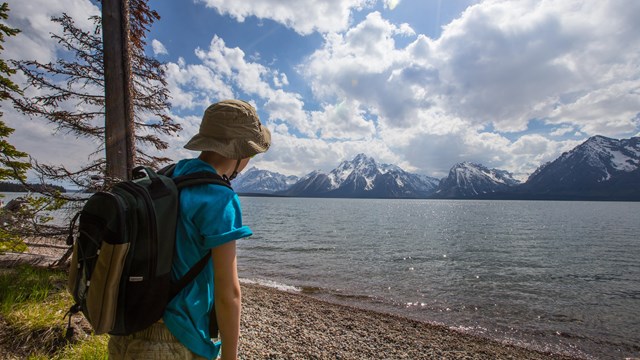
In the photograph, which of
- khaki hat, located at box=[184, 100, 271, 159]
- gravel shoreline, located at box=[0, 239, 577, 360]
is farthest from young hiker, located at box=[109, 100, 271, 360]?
gravel shoreline, located at box=[0, 239, 577, 360]

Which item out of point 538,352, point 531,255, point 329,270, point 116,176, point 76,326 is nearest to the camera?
point 76,326

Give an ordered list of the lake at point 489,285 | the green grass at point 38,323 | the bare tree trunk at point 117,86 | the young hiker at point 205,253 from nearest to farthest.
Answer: the young hiker at point 205,253 → the green grass at point 38,323 → the bare tree trunk at point 117,86 → the lake at point 489,285

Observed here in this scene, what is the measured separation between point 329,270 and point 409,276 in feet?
17.4

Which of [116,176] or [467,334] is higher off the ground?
[116,176]

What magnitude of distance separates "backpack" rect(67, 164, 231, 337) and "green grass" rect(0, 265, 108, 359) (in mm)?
3834

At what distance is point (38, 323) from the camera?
5.17 metres

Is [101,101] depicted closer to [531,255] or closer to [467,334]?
[467,334]

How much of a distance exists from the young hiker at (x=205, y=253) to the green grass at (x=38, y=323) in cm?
376

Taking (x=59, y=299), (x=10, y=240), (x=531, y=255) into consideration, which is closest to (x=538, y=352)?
(x=59, y=299)

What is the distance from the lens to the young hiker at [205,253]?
5.97 feet

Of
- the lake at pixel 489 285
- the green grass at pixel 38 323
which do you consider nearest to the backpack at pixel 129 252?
the green grass at pixel 38 323

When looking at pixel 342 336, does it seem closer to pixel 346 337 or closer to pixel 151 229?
pixel 346 337

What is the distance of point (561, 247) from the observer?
3412cm

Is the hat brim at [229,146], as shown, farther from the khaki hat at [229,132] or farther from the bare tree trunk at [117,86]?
Result: the bare tree trunk at [117,86]
